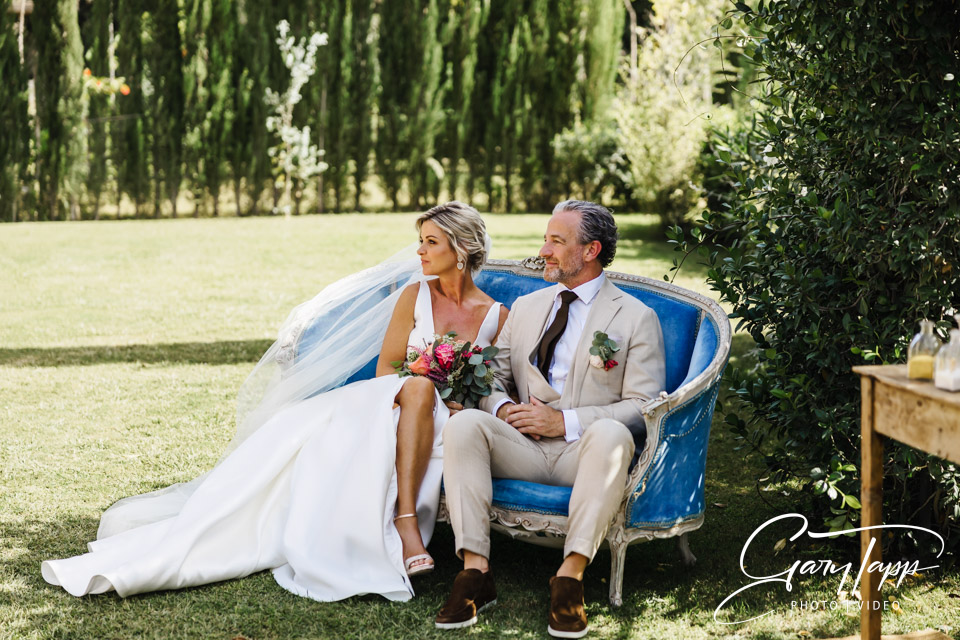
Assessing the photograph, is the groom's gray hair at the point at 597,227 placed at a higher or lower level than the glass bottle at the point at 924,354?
higher

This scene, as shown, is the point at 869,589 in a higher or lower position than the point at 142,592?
higher

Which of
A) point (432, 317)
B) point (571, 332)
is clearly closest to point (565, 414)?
point (571, 332)

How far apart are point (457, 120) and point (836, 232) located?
1409cm

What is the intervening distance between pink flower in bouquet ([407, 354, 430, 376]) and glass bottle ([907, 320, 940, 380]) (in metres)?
1.93

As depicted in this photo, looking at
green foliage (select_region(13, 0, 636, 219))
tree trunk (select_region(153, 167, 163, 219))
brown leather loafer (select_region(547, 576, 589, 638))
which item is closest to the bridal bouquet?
brown leather loafer (select_region(547, 576, 589, 638))

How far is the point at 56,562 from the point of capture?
3545 millimetres

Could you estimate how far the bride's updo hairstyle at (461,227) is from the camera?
14.0ft

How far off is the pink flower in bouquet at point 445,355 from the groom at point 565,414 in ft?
0.70

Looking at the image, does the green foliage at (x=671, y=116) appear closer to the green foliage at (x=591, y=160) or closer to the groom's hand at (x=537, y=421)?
the green foliage at (x=591, y=160)

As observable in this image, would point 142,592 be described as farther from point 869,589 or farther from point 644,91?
point 644,91

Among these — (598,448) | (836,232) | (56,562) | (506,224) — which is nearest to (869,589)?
(598,448)

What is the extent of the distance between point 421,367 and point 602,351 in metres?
0.77

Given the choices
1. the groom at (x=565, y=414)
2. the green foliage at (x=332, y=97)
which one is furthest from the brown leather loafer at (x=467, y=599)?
the green foliage at (x=332, y=97)

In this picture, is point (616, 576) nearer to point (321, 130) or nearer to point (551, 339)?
point (551, 339)
